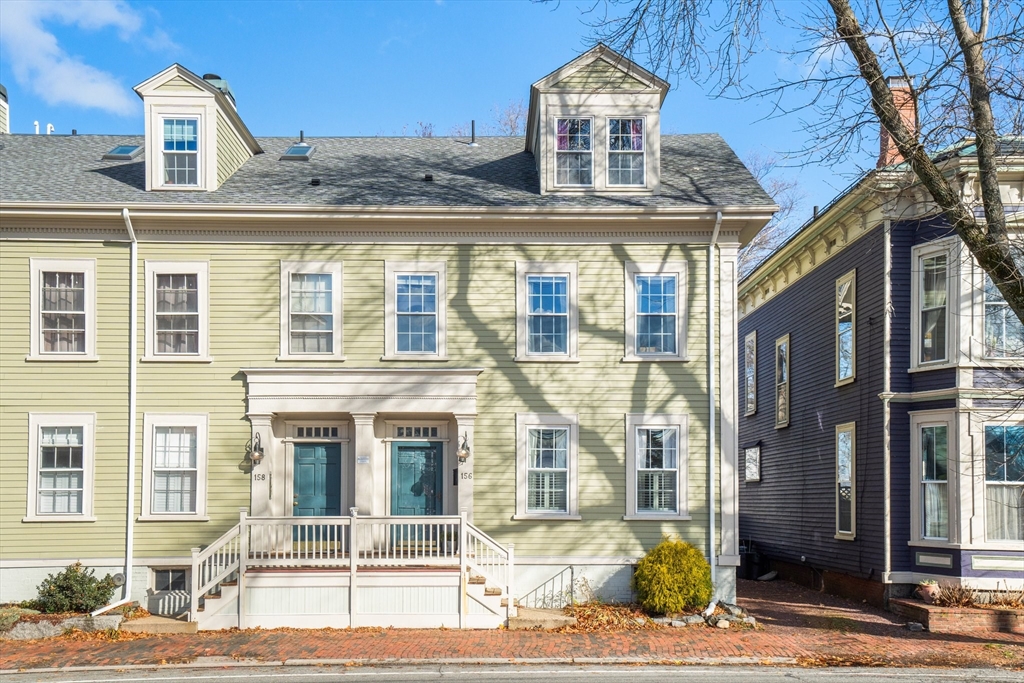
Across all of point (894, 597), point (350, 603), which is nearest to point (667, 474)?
point (894, 597)

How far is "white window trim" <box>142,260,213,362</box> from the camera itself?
17.1m

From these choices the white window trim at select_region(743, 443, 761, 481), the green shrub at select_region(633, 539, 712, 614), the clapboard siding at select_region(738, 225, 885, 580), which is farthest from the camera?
the white window trim at select_region(743, 443, 761, 481)

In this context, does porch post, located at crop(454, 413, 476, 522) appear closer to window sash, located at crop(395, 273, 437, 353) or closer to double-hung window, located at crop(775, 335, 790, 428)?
window sash, located at crop(395, 273, 437, 353)

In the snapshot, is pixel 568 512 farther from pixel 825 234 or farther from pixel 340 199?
pixel 825 234

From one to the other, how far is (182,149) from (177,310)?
3.10 meters

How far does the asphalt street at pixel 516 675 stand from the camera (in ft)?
37.9

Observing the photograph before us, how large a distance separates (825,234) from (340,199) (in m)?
10.5

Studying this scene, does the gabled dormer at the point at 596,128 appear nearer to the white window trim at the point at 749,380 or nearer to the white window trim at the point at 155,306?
the white window trim at the point at 155,306

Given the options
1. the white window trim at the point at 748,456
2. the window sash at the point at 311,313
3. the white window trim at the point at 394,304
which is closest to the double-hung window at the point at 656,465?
the white window trim at the point at 394,304

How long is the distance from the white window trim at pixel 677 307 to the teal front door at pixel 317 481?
5666mm

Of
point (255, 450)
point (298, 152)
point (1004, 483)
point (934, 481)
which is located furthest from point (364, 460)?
point (1004, 483)

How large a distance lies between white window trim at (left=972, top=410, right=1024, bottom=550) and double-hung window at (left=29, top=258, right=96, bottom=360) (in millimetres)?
15485

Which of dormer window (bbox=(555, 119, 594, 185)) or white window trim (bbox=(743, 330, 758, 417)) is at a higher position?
dormer window (bbox=(555, 119, 594, 185))

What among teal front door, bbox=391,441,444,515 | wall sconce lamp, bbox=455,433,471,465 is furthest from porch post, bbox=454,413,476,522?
teal front door, bbox=391,441,444,515
